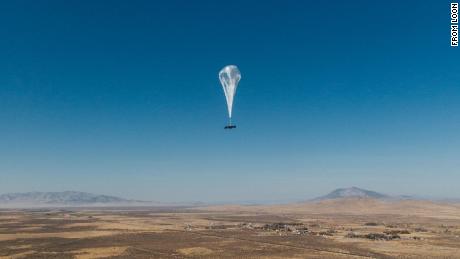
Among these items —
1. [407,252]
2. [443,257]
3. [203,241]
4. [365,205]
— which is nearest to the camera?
[443,257]

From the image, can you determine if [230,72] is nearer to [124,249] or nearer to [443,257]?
[124,249]

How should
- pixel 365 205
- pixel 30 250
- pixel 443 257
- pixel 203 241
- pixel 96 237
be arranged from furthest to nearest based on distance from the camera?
1. pixel 365 205
2. pixel 96 237
3. pixel 203 241
4. pixel 30 250
5. pixel 443 257

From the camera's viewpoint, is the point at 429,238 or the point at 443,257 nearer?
the point at 443,257

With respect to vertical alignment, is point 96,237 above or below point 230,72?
below

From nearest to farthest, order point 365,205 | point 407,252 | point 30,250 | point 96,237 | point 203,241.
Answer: point 407,252, point 30,250, point 203,241, point 96,237, point 365,205

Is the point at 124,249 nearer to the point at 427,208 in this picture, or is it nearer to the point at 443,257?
the point at 443,257

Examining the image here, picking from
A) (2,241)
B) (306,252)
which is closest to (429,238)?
(306,252)

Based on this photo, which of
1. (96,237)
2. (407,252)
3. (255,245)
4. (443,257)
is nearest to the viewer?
(443,257)

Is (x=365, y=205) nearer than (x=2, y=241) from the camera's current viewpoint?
No

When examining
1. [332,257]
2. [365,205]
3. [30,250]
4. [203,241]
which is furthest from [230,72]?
[365,205]
